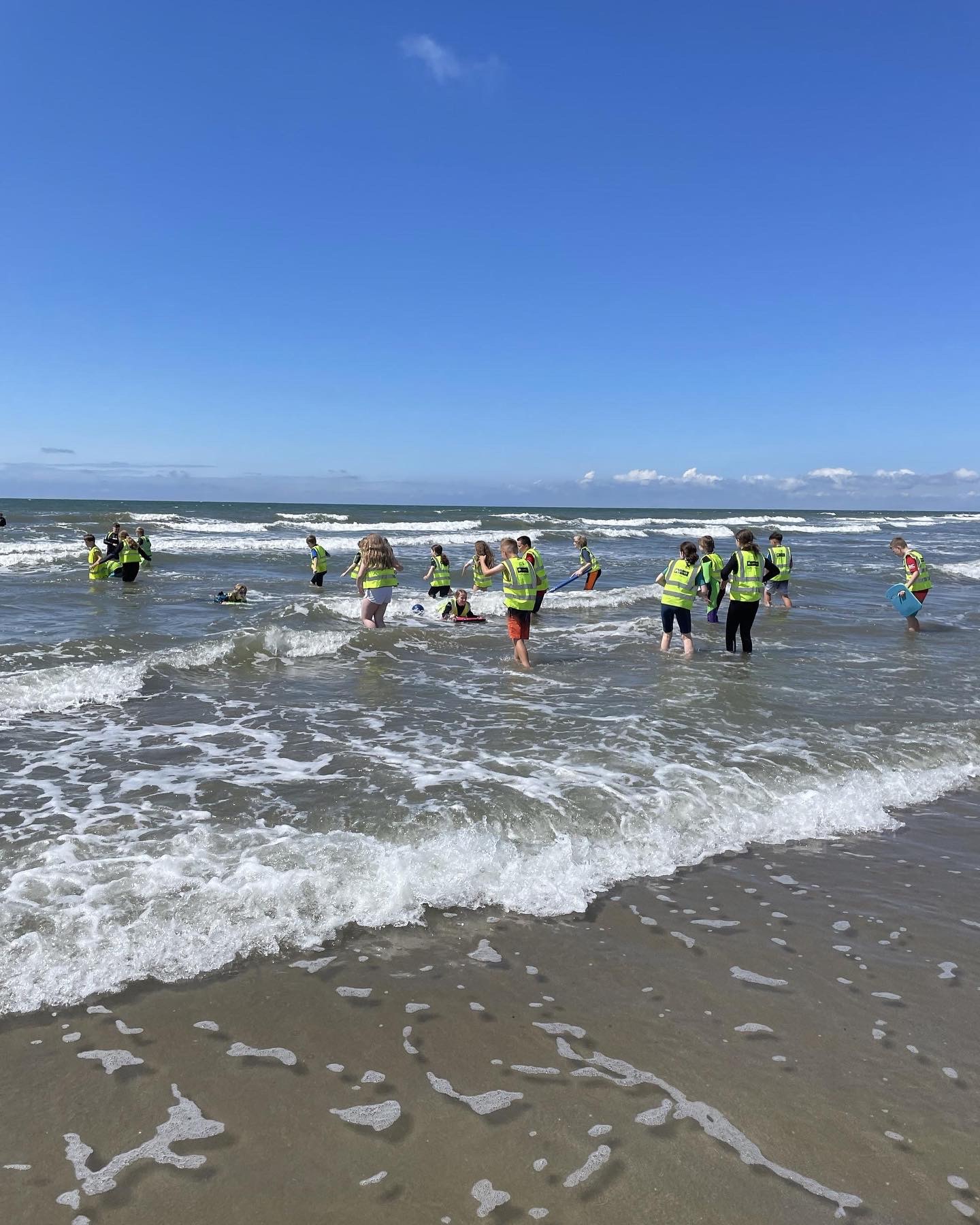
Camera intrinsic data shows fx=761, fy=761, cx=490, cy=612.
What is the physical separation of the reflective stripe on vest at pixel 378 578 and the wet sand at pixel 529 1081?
354 inches

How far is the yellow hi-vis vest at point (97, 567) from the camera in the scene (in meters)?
21.2

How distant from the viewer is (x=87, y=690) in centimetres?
902

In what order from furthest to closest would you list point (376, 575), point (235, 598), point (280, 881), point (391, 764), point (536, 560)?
point (235, 598) → point (376, 575) → point (536, 560) → point (391, 764) → point (280, 881)

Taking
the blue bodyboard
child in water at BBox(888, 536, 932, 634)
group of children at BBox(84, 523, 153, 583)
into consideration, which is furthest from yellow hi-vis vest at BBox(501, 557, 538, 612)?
group of children at BBox(84, 523, 153, 583)

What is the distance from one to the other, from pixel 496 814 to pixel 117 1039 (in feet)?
9.50

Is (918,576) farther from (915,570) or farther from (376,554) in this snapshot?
(376,554)

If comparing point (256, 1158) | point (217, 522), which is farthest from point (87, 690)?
point (217, 522)

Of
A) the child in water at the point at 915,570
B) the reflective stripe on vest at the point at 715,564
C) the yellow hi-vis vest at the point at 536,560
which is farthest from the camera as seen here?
the child in water at the point at 915,570

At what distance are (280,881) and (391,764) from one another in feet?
7.89

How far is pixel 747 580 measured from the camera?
12141mm

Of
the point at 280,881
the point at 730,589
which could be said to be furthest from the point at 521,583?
the point at 280,881

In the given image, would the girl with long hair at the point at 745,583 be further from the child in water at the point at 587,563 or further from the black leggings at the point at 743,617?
the child in water at the point at 587,563

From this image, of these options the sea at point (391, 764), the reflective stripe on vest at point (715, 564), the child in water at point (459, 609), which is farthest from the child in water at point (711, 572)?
the child in water at point (459, 609)

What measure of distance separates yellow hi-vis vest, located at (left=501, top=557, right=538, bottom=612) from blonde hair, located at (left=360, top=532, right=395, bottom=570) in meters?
2.18
